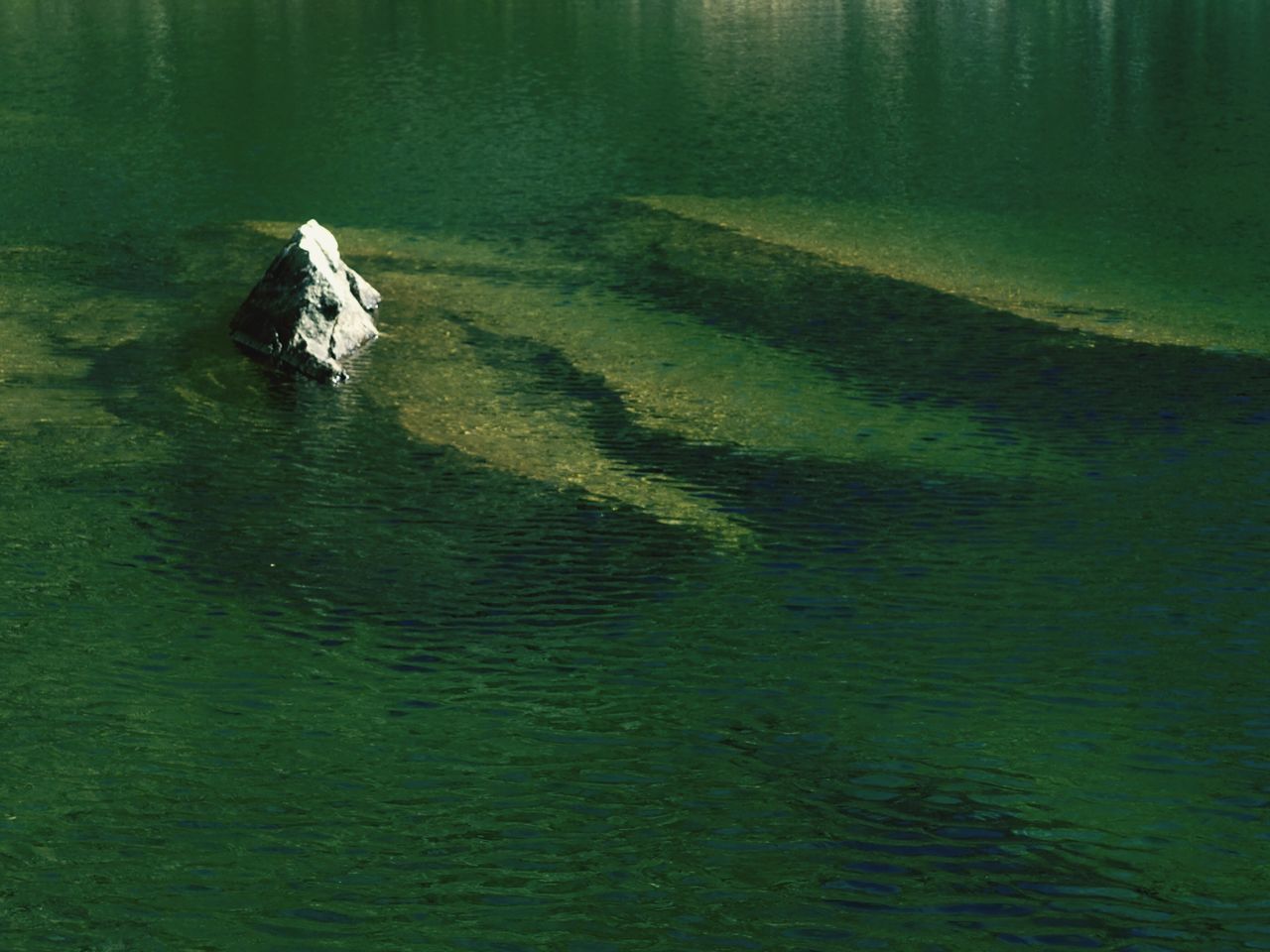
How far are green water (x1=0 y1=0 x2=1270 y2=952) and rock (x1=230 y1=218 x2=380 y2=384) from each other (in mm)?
319

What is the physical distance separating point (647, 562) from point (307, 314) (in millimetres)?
5382

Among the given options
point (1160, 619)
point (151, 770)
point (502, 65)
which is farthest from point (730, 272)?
point (502, 65)

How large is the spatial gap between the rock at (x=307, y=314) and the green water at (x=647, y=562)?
12.6 inches

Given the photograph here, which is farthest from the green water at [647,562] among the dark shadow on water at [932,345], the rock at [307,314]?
the rock at [307,314]

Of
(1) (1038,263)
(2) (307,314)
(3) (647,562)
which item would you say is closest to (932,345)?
(1) (1038,263)

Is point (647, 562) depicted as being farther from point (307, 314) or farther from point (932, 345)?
point (307, 314)

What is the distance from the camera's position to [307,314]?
14031mm

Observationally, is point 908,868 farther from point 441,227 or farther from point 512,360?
point 441,227

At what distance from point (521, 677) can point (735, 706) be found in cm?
110

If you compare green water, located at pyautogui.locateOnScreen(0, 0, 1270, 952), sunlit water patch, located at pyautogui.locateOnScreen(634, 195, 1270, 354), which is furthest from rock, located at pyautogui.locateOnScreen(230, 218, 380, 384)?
sunlit water patch, located at pyautogui.locateOnScreen(634, 195, 1270, 354)

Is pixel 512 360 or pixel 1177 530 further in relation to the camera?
pixel 512 360

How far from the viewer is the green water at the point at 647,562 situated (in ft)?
22.3

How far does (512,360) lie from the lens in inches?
543

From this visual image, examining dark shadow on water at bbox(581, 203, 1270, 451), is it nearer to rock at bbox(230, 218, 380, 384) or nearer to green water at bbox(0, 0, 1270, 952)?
green water at bbox(0, 0, 1270, 952)
